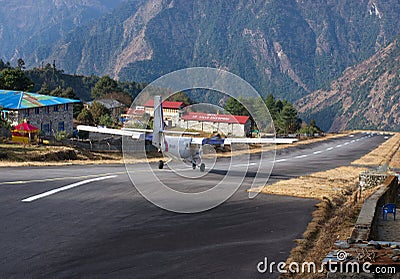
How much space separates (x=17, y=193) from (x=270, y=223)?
1363 centimetres

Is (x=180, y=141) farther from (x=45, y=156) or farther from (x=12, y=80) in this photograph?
(x=12, y=80)

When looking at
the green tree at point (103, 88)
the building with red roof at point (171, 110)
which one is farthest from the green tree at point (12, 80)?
the building with red roof at point (171, 110)

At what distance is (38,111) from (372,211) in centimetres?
6022

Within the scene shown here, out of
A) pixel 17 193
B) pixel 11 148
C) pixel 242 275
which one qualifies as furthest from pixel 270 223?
pixel 11 148

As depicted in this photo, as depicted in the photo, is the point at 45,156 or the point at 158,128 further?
the point at 45,156

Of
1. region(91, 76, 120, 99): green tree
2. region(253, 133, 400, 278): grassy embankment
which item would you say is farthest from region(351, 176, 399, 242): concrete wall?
region(91, 76, 120, 99): green tree

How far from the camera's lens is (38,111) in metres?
71.1

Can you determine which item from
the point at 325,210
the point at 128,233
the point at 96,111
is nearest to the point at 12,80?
the point at 96,111

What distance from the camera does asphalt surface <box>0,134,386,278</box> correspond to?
14875mm

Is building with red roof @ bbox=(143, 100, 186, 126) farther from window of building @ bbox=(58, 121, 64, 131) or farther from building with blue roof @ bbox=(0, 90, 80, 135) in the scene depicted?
window of building @ bbox=(58, 121, 64, 131)

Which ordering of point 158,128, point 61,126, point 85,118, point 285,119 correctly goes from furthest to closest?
point 285,119
point 85,118
point 61,126
point 158,128

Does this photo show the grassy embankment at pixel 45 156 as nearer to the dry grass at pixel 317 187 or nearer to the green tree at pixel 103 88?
the dry grass at pixel 317 187

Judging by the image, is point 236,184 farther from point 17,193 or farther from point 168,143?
point 17,193

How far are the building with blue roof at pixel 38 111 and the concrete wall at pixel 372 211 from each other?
51985mm
